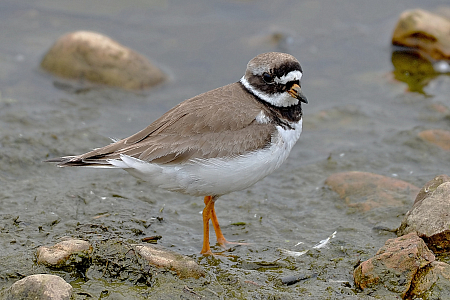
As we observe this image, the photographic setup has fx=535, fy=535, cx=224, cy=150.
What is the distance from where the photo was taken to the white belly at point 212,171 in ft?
16.9

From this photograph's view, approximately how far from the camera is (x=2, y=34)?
10938 millimetres

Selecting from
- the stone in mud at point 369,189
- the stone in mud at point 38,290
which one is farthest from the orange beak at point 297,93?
the stone in mud at point 38,290

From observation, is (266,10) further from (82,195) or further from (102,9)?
(82,195)

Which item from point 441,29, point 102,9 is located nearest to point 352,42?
point 441,29

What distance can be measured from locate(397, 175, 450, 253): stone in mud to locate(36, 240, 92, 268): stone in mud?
121 inches

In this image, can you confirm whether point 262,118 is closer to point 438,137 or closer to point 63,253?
point 63,253

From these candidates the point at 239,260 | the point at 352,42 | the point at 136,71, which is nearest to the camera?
the point at 239,260

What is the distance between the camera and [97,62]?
949 cm

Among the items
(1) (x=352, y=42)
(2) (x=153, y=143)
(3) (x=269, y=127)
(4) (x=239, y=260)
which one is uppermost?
(1) (x=352, y=42)

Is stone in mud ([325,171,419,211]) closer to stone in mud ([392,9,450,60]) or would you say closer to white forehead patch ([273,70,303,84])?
white forehead patch ([273,70,303,84])

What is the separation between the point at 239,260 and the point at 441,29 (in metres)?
7.46

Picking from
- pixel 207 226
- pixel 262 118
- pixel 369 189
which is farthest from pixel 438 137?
pixel 207 226

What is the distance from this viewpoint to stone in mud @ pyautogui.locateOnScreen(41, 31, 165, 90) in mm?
9461

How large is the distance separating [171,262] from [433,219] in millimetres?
2471
